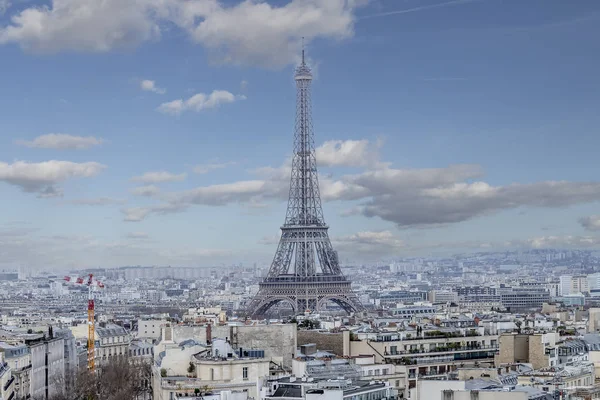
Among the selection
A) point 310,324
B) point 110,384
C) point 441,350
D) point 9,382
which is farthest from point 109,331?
point 9,382

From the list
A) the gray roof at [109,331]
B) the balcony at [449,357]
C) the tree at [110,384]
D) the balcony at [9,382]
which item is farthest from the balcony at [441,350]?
the gray roof at [109,331]

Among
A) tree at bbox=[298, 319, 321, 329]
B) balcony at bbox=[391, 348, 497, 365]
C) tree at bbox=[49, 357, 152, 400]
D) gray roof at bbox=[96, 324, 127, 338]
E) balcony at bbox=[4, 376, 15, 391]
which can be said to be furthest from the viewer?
gray roof at bbox=[96, 324, 127, 338]

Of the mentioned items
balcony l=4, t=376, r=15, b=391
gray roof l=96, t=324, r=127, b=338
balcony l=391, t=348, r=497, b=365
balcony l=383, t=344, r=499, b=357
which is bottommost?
balcony l=4, t=376, r=15, b=391

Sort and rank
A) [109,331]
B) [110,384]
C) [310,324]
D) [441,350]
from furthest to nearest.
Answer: [109,331] → [310,324] → [110,384] → [441,350]

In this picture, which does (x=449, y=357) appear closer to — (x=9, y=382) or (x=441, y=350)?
(x=441, y=350)

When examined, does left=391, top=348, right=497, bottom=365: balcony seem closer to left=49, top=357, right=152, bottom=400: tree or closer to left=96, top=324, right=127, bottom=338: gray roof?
left=49, top=357, right=152, bottom=400: tree

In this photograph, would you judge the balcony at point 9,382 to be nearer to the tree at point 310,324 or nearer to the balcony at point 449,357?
the balcony at point 449,357

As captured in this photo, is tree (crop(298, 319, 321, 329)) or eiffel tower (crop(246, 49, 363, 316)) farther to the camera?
eiffel tower (crop(246, 49, 363, 316))


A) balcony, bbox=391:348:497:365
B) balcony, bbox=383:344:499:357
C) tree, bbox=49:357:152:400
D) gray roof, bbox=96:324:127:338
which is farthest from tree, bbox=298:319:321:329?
gray roof, bbox=96:324:127:338

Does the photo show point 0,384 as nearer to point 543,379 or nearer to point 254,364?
point 254,364
